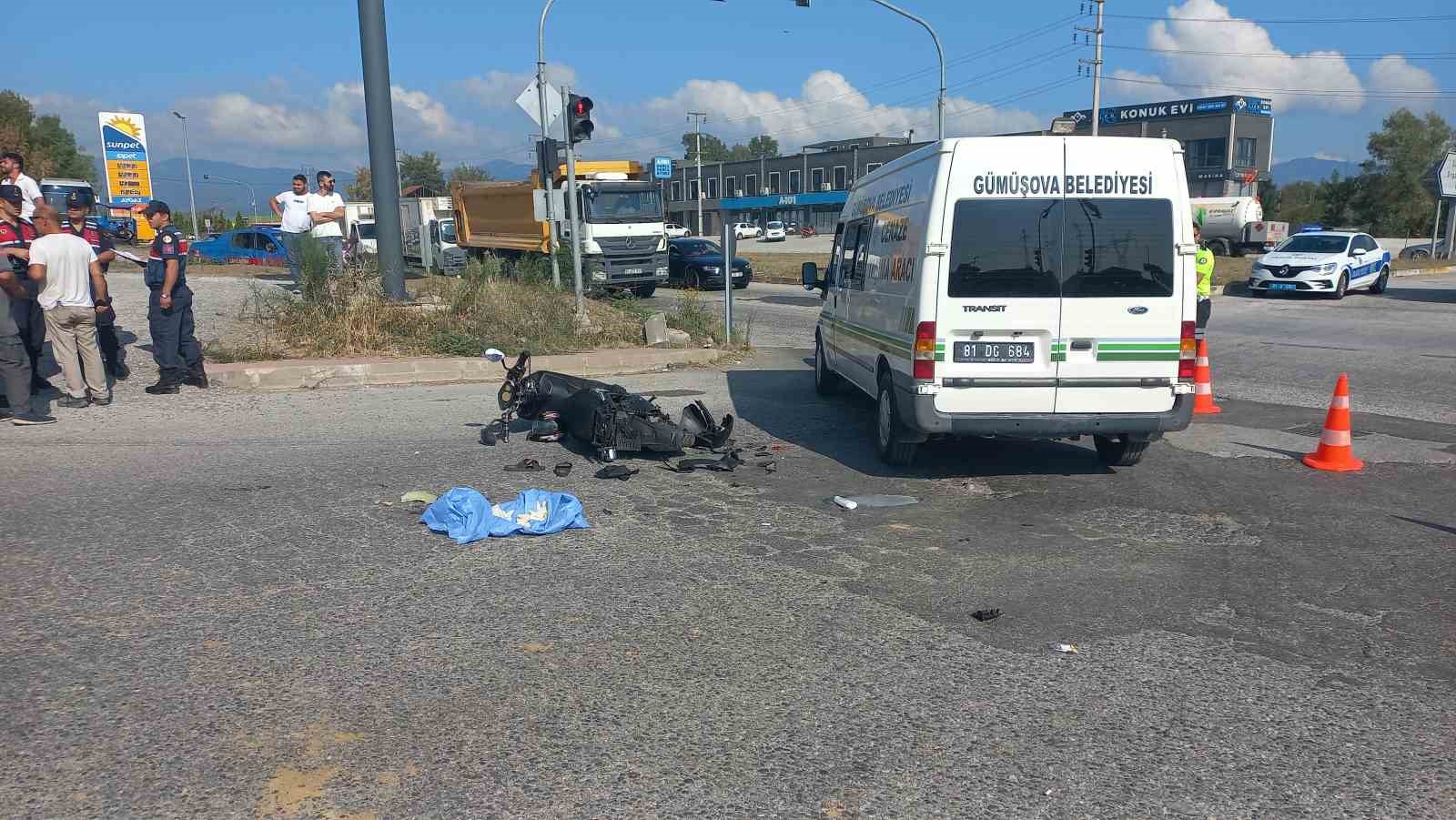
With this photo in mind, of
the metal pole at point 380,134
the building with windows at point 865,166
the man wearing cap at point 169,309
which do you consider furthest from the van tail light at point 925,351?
the building with windows at point 865,166

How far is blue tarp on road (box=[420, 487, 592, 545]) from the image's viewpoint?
584cm

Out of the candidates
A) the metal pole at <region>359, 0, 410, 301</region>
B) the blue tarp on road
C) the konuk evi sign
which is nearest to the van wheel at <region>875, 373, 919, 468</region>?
the blue tarp on road

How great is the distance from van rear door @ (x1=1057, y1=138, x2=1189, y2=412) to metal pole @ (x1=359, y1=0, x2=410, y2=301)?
9.58m

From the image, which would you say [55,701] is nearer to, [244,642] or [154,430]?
[244,642]

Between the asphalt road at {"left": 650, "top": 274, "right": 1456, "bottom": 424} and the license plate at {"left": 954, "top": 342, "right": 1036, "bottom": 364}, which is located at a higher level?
the license plate at {"left": 954, "top": 342, "right": 1036, "bottom": 364}

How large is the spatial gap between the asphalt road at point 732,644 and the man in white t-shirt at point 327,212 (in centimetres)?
814

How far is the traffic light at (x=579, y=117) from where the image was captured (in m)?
13.9

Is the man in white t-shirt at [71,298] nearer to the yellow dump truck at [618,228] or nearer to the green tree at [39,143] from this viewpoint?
the yellow dump truck at [618,228]

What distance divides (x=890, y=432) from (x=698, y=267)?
813 inches

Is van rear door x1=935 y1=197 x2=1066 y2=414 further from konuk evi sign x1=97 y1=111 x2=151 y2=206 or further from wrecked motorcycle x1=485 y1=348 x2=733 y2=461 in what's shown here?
konuk evi sign x1=97 y1=111 x2=151 y2=206

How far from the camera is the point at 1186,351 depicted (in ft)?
22.5

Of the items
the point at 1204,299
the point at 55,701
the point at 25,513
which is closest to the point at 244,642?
the point at 55,701

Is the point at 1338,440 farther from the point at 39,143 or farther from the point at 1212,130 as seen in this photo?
the point at 1212,130

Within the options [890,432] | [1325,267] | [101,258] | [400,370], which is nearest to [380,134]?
[400,370]
